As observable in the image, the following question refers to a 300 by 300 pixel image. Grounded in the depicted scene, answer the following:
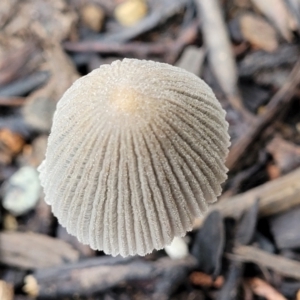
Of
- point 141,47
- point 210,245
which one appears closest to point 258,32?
point 141,47

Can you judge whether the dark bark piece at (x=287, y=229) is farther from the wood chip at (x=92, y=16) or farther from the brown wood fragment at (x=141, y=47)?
the wood chip at (x=92, y=16)

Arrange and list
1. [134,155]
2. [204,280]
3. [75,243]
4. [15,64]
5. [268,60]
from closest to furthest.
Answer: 1. [134,155]
2. [204,280]
3. [75,243]
4. [268,60]
5. [15,64]

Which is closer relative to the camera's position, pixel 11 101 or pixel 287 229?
pixel 287 229

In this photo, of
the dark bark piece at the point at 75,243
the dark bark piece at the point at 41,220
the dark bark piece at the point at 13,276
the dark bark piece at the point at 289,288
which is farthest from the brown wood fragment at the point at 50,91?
the dark bark piece at the point at 289,288

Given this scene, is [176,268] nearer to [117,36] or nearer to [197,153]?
[197,153]

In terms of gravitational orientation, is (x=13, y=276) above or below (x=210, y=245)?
below

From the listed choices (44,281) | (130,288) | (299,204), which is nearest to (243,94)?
(299,204)

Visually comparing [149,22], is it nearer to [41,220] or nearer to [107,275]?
[41,220]
